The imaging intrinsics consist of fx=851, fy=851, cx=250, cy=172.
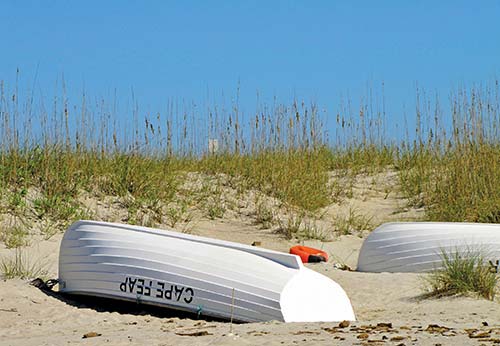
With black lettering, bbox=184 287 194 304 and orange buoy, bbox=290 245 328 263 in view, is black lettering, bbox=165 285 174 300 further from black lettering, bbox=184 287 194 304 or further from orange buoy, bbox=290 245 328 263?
orange buoy, bbox=290 245 328 263

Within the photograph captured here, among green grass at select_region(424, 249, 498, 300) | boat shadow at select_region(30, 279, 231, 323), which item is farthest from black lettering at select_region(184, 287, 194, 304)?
green grass at select_region(424, 249, 498, 300)

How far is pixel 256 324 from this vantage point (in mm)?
5266

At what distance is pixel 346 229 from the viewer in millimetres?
10469

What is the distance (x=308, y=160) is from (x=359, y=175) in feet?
3.90

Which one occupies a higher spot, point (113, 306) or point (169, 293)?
point (169, 293)

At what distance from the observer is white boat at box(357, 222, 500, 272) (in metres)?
7.55

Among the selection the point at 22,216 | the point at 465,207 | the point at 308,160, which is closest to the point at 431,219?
the point at 465,207

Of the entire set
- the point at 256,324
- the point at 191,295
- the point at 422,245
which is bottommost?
the point at 256,324

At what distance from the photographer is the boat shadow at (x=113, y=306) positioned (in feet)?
19.7

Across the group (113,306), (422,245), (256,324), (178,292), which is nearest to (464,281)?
(422,245)

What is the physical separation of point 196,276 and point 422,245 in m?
2.66

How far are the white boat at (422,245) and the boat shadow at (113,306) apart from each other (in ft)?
8.28

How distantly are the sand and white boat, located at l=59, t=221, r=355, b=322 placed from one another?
5.7 inches

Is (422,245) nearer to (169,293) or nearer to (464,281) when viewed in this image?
(464,281)
